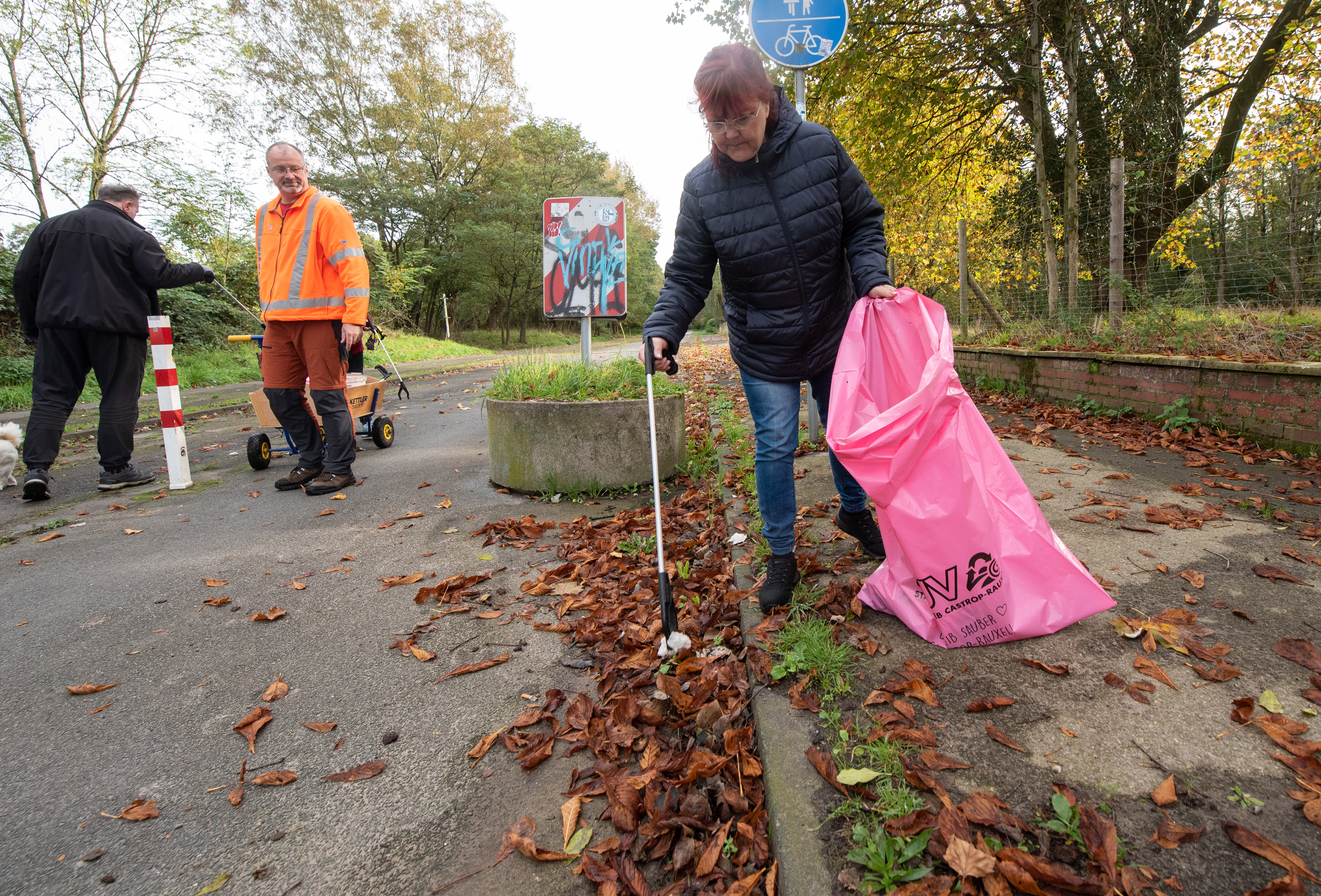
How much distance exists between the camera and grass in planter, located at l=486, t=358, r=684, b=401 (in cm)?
472

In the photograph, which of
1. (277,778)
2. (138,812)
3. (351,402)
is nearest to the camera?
(138,812)

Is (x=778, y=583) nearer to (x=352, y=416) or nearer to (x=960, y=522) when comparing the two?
(x=960, y=522)

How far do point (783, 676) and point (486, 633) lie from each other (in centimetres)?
134

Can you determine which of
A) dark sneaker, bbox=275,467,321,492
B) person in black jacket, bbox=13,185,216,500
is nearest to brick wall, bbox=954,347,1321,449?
dark sneaker, bbox=275,467,321,492

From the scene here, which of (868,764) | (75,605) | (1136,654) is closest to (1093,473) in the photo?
(1136,654)

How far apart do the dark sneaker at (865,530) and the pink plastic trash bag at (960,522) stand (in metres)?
0.64

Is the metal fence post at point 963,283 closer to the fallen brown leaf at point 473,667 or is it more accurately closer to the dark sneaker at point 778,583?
the dark sneaker at point 778,583

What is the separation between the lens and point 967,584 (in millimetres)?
2076

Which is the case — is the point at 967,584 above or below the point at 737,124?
below

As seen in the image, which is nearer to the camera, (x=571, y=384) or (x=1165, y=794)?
(x=1165, y=794)

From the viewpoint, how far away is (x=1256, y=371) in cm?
440

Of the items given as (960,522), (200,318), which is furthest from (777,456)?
(200,318)

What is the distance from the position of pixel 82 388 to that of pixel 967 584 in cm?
631

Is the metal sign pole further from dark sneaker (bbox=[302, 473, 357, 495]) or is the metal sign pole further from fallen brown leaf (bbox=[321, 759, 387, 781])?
dark sneaker (bbox=[302, 473, 357, 495])
